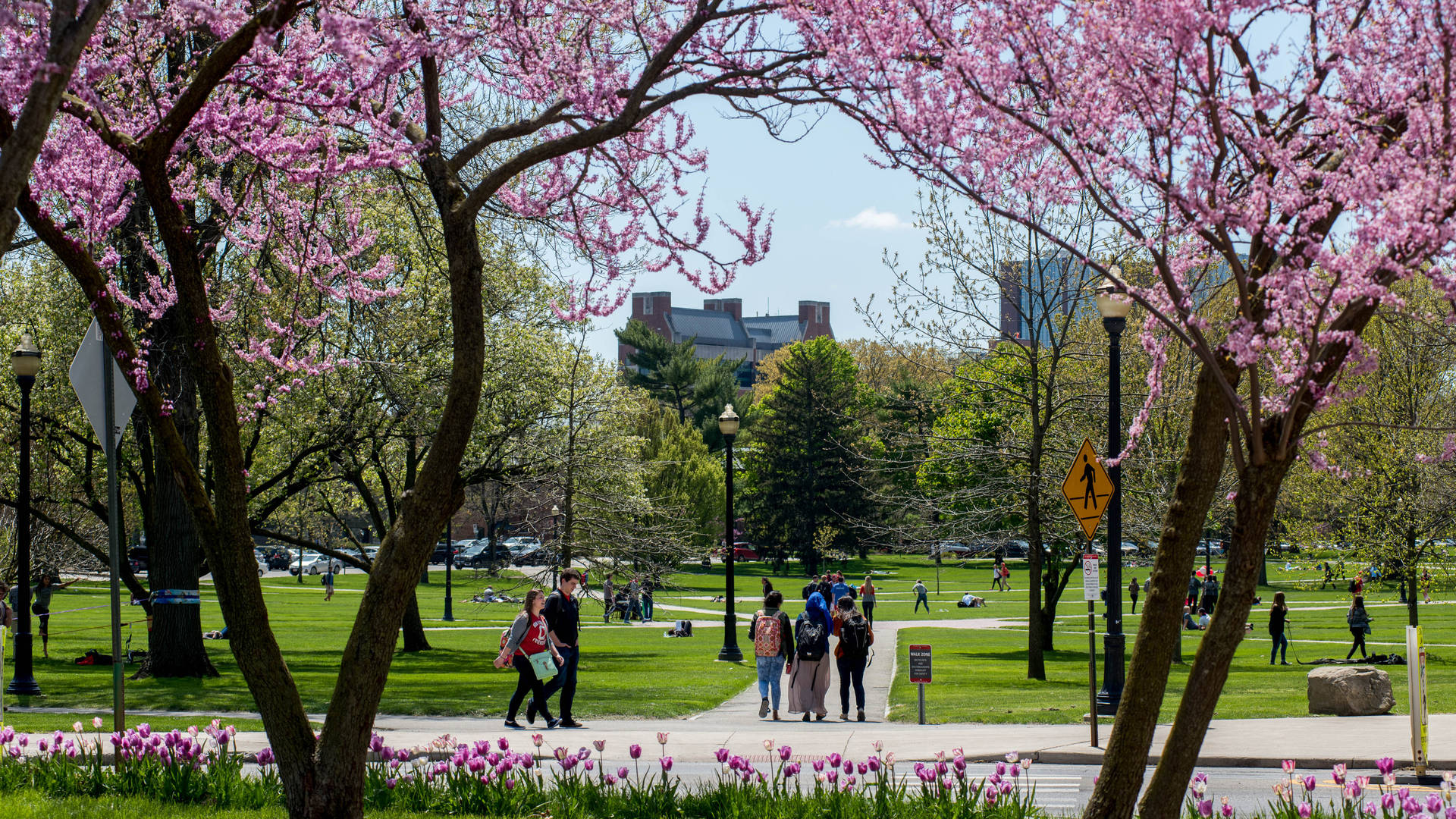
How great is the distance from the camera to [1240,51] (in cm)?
565

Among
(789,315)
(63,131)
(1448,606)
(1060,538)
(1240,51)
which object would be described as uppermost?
(789,315)

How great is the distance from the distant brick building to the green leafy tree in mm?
67067

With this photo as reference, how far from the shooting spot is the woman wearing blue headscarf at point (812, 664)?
16.5m

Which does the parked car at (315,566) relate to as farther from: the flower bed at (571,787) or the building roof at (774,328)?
the building roof at (774,328)

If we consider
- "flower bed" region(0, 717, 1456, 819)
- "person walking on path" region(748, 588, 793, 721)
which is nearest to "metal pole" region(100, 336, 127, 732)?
"flower bed" region(0, 717, 1456, 819)

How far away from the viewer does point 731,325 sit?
540 ft

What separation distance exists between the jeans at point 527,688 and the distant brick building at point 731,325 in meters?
127

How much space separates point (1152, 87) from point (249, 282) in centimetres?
1731

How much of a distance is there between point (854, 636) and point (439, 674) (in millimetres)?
9138

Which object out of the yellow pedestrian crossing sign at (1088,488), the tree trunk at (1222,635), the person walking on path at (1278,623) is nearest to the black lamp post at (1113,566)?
the yellow pedestrian crossing sign at (1088,488)

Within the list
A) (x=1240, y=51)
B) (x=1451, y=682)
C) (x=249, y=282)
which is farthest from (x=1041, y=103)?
(x=1451, y=682)

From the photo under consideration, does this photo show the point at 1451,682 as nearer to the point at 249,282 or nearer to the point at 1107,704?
the point at 1107,704

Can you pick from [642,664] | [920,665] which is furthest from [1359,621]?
[642,664]

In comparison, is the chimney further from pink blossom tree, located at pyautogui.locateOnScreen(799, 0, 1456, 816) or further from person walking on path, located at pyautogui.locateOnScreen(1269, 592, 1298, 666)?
pink blossom tree, located at pyautogui.locateOnScreen(799, 0, 1456, 816)
